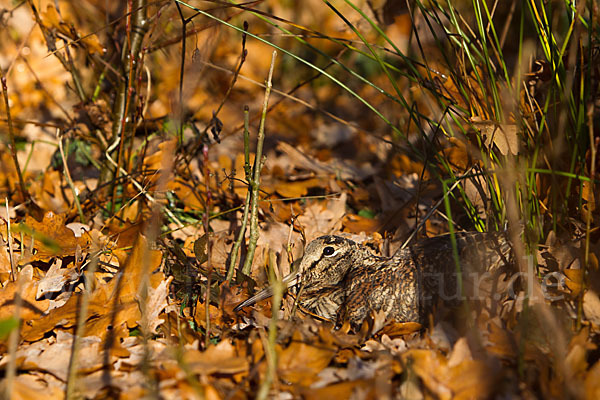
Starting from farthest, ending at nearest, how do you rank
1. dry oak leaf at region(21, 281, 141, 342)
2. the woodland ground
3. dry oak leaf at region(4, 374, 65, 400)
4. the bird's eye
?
the bird's eye, dry oak leaf at region(21, 281, 141, 342), the woodland ground, dry oak leaf at region(4, 374, 65, 400)

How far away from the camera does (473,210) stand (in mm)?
2533

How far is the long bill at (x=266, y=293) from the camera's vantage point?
2291 millimetres

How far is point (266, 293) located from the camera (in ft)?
7.68

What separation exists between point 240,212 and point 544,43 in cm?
178

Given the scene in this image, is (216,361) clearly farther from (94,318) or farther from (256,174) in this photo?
(256,174)

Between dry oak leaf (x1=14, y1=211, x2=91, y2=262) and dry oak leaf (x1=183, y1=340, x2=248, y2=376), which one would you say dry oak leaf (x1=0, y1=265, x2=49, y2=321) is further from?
dry oak leaf (x1=183, y1=340, x2=248, y2=376)

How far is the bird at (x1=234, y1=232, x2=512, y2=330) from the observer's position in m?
2.18

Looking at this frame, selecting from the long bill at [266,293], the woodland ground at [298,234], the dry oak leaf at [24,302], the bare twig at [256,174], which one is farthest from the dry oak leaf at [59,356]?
the bare twig at [256,174]

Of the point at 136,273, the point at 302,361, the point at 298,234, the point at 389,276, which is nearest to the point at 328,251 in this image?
the point at 389,276

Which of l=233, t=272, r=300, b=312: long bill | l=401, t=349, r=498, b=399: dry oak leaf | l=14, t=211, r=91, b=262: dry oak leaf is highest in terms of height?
l=14, t=211, r=91, b=262: dry oak leaf

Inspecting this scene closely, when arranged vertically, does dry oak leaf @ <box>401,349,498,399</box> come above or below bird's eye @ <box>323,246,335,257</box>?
below

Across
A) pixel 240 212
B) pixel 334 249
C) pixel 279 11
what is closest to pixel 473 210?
pixel 334 249

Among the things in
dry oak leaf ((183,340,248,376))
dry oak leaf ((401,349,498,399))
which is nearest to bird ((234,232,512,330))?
dry oak leaf ((401,349,498,399))

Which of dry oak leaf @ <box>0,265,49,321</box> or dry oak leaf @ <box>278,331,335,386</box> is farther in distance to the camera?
dry oak leaf @ <box>0,265,49,321</box>
